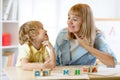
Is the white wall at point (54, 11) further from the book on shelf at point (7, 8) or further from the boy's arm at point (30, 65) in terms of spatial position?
the boy's arm at point (30, 65)

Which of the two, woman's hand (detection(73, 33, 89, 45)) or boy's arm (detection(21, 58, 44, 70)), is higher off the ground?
woman's hand (detection(73, 33, 89, 45))

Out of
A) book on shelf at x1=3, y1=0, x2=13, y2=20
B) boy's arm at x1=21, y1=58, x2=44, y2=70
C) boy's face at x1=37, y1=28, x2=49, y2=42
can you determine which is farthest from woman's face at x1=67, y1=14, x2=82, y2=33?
book on shelf at x1=3, y1=0, x2=13, y2=20

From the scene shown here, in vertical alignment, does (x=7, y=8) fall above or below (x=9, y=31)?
above

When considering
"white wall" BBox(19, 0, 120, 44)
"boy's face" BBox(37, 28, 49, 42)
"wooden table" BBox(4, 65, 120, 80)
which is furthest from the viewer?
"white wall" BBox(19, 0, 120, 44)

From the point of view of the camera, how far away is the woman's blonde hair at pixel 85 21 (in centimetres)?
157

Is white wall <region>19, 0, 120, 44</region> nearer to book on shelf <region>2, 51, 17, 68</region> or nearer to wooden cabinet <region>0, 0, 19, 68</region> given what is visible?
wooden cabinet <region>0, 0, 19, 68</region>

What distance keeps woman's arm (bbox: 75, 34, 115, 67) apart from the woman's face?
0.21 feet

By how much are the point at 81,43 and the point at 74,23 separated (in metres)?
0.13

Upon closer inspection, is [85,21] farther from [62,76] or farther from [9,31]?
[9,31]

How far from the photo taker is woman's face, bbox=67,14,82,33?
1.55 metres

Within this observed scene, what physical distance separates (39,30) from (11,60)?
3.37 feet

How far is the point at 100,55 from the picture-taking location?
5.05ft

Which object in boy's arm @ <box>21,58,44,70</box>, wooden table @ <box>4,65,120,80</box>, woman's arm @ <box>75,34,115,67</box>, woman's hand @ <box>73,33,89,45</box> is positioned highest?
woman's hand @ <box>73,33,89,45</box>

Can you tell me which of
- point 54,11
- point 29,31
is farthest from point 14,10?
point 29,31
